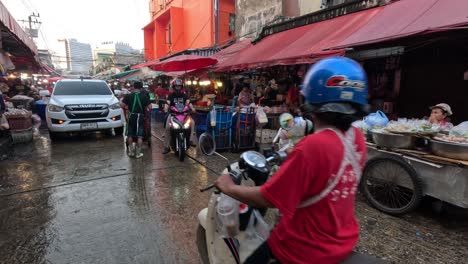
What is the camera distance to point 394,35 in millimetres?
4457

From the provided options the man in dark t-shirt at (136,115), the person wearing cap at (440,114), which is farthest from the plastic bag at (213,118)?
the person wearing cap at (440,114)

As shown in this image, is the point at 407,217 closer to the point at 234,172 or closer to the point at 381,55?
the point at 234,172

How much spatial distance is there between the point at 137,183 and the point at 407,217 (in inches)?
170

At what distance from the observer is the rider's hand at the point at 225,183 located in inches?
56.8

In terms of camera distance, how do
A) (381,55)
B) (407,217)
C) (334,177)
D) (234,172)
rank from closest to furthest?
1. (334,177)
2. (234,172)
3. (407,217)
4. (381,55)

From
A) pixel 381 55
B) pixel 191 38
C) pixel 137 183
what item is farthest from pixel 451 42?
pixel 191 38

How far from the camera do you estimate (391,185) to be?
12.8ft

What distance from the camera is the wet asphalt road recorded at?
2977 mm

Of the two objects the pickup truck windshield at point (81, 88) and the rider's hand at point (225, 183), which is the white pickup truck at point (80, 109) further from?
the rider's hand at point (225, 183)

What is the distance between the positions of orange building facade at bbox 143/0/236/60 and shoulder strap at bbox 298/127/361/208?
53.7 ft

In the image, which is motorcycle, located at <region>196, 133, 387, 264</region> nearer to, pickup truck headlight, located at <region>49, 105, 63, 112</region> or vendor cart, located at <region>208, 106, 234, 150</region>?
vendor cart, located at <region>208, 106, 234, 150</region>

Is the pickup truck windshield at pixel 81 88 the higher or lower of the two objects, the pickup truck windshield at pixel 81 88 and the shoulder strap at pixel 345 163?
the higher

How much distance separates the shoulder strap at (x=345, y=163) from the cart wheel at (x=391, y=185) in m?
2.87

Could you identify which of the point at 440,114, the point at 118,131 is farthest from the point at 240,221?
the point at 118,131
